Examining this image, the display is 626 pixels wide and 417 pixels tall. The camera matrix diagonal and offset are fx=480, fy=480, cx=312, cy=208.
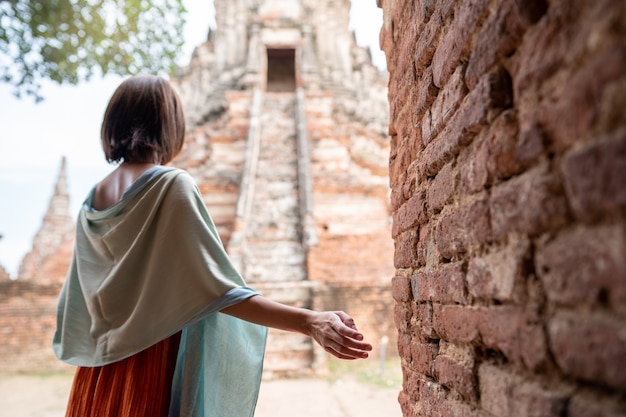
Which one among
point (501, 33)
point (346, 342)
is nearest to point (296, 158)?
point (346, 342)

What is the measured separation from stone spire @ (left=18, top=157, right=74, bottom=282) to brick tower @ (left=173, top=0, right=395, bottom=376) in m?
2.91

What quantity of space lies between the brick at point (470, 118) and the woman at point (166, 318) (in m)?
0.55

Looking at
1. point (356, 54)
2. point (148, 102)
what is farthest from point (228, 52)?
point (148, 102)

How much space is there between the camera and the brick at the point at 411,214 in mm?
1451

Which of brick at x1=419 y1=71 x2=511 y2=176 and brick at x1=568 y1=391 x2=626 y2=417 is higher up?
brick at x1=419 y1=71 x2=511 y2=176

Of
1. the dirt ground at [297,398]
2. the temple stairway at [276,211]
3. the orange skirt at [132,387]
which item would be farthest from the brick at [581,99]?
the temple stairway at [276,211]

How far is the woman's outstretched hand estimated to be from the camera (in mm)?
1375

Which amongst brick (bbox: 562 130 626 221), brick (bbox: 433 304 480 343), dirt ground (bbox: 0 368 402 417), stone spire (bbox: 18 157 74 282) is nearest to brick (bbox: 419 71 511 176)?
brick (bbox: 562 130 626 221)

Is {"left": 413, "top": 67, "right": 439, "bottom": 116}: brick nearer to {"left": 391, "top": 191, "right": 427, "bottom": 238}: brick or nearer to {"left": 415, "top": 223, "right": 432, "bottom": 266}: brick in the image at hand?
{"left": 391, "top": 191, "right": 427, "bottom": 238}: brick

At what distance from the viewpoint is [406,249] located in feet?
5.40

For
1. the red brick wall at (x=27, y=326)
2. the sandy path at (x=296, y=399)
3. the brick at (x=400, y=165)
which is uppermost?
the brick at (x=400, y=165)

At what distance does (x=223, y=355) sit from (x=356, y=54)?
1721cm

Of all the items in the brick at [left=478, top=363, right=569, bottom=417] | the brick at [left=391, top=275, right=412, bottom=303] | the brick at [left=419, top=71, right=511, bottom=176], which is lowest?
the brick at [left=478, top=363, right=569, bottom=417]

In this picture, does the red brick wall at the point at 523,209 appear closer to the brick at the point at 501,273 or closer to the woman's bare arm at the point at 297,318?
the brick at the point at 501,273
